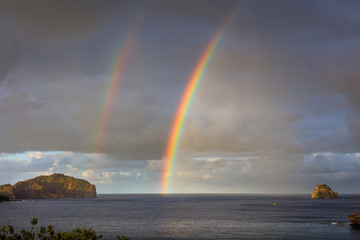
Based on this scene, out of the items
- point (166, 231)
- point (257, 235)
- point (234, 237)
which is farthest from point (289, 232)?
point (166, 231)

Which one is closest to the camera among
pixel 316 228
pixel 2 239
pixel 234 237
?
pixel 2 239

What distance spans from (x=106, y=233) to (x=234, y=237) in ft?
146

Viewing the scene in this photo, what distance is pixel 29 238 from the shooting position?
4775cm

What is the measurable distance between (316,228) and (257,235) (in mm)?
33529

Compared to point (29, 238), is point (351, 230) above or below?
below

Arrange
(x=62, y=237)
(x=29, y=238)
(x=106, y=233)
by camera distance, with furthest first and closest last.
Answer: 1. (x=106, y=233)
2. (x=29, y=238)
3. (x=62, y=237)

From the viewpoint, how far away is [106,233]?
4633 inches

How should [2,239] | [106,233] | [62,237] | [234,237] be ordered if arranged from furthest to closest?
1. [106,233]
2. [234,237]
3. [2,239]
4. [62,237]

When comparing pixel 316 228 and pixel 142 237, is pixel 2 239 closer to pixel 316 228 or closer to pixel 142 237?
pixel 142 237

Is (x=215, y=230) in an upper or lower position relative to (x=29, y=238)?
lower

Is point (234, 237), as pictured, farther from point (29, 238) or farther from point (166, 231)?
point (29, 238)

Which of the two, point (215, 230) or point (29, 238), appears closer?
point (29, 238)

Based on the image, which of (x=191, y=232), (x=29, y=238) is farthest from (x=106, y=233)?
(x=29, y=238)

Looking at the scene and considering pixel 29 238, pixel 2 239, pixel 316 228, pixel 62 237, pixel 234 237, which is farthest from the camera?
pixel 316 228
